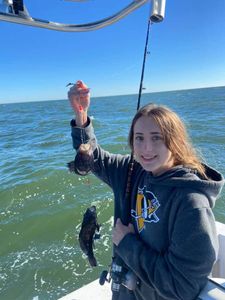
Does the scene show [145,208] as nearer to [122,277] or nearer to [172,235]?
[172,235]

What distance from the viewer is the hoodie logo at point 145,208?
6.11 ft

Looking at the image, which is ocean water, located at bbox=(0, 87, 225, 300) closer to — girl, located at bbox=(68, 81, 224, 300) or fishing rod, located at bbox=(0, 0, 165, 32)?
girl, located at bbox=(68, 81, 224, 300)

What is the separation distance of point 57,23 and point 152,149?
98cm

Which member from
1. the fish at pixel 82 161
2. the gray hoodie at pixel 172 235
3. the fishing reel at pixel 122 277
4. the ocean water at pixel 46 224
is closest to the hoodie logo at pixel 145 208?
the gray hoodie at pixel 172 235

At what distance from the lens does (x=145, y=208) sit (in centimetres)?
197

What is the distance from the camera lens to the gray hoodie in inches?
59.8

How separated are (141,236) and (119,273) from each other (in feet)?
1.18

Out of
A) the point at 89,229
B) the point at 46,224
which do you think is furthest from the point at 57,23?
the point at 46,224

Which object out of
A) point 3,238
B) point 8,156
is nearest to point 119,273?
point 3,238

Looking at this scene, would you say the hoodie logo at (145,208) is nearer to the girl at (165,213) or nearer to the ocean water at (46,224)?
the girl at (165,213)

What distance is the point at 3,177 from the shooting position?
927 centimetres

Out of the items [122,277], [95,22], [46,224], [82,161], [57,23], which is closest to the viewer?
[57,23]

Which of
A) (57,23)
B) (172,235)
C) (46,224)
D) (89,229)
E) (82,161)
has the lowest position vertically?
(46,224)

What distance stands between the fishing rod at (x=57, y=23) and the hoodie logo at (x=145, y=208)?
3.77 feet
